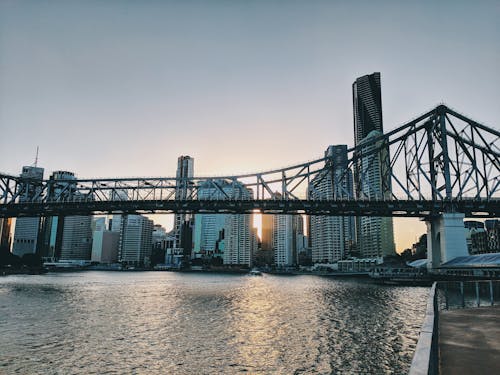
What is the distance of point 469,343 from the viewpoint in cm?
916

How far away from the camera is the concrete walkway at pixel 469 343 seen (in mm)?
7215

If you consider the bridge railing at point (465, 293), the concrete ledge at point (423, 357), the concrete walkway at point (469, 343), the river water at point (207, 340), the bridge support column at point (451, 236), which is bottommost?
the river water at point (207, 340)

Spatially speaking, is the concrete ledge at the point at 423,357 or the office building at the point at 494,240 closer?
the concrete ledge at the point at 423,357

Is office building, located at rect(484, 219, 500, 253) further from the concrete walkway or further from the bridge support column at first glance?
the concrete walkway

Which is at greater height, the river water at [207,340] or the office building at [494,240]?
the office building at [494,240]

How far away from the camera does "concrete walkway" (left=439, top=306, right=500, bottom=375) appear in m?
7.21

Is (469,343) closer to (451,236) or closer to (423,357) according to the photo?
(423,357)

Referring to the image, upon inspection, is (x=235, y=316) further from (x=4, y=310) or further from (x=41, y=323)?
(x=4, y=310)

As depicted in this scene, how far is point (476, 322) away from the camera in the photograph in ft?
39.8

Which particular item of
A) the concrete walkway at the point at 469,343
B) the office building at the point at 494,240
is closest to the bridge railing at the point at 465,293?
the concrete walkway at the point at 469,343

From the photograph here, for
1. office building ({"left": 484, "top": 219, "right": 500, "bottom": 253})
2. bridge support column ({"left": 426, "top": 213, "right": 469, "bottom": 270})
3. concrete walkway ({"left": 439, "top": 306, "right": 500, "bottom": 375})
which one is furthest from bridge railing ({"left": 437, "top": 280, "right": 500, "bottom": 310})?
office building ({"left": 484, "top": 219, "right": 500, "bottom": 253})

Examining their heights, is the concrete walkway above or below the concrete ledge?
below

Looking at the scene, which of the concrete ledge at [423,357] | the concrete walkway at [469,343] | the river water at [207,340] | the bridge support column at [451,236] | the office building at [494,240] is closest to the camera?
the concrete ledge at [423,357]

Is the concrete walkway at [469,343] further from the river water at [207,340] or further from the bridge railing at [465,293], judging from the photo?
the river water at [207,340]
